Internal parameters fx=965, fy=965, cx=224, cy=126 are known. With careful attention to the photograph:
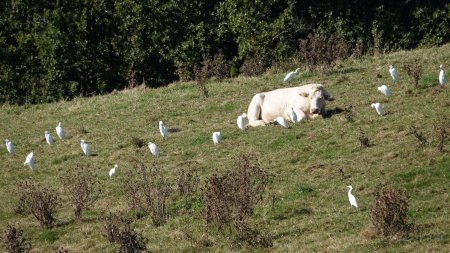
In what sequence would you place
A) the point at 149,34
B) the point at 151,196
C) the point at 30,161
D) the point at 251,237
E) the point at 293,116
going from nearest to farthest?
the point at 251,237, the point at 151,196, the point at 30,161, the point at 293,116, the point at 149,34

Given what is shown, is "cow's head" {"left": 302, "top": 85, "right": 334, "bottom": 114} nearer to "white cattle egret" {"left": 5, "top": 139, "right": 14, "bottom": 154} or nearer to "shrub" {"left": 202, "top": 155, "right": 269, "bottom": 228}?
"shrub" {"left": 202, "top": 155, "right": 269, "bottom": 228}

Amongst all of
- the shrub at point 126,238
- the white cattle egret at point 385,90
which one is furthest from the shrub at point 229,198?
the white cattle egret at point 385,90

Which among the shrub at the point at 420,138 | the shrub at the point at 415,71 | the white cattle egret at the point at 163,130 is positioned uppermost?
the shrub at the point at 415,71

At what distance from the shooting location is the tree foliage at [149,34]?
4406 cm

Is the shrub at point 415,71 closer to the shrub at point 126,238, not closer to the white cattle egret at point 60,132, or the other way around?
the white cattle egret at point 60,132

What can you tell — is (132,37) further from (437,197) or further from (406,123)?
(437,197)

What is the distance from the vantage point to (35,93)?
1715 inches

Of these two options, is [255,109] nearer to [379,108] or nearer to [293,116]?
[293,116]

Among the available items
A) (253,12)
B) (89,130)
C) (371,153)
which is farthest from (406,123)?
(253,12)

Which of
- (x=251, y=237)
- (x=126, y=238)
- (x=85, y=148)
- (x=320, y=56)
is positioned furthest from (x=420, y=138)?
(x=320, y=56)

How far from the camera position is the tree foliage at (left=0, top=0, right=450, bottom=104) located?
145 ft

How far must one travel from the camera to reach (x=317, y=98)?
26.4 m

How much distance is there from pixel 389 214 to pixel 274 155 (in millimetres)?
7690

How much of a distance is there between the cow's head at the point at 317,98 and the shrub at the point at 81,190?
6412 millimetres
